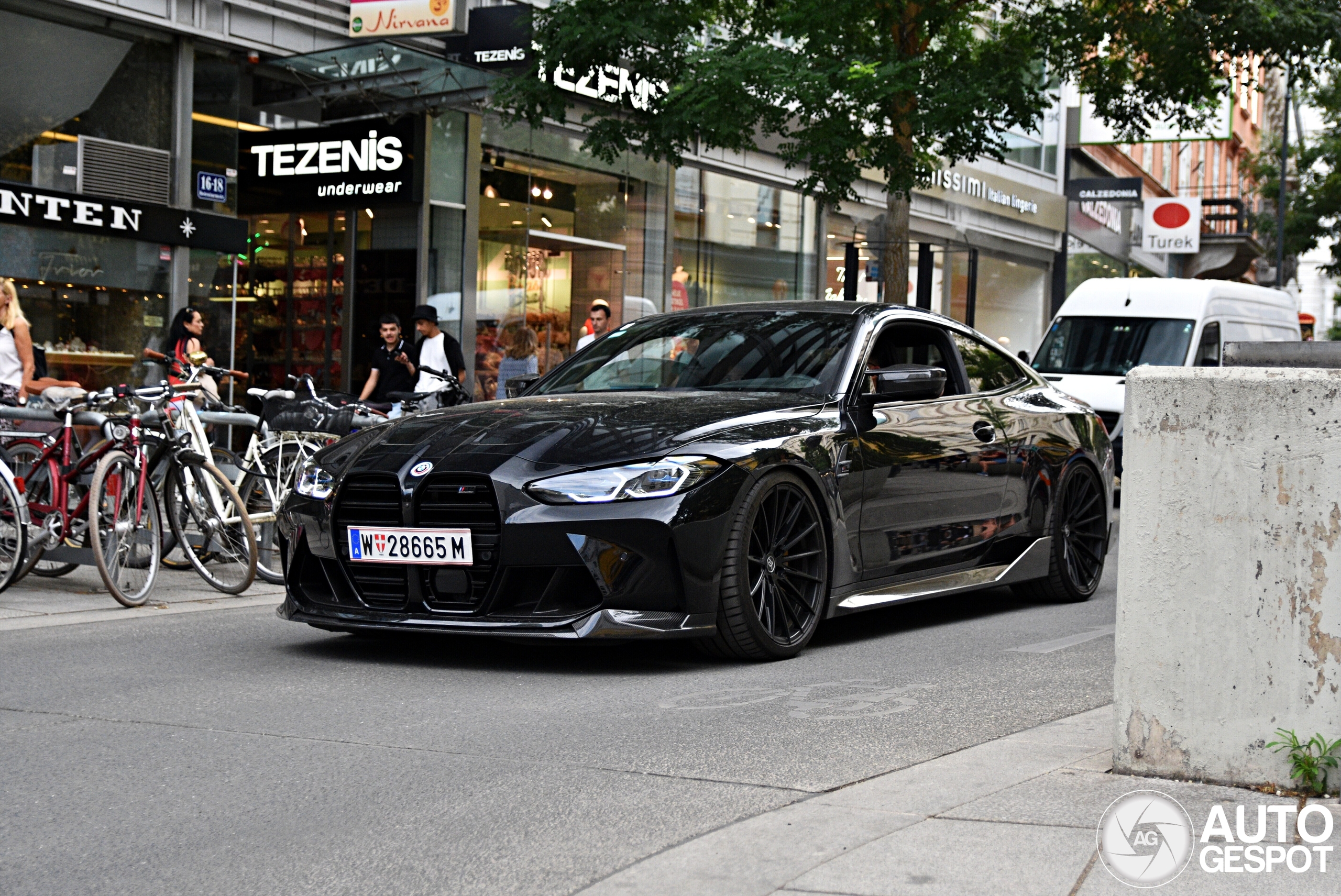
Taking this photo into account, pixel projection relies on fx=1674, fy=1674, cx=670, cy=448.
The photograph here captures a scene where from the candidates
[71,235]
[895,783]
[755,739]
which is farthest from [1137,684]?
[71,235]

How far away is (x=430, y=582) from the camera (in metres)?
6.12

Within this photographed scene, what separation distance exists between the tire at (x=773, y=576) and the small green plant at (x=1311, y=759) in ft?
8.08

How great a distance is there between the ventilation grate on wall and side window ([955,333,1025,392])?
10.0 metres

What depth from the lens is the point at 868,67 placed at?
15.8 m

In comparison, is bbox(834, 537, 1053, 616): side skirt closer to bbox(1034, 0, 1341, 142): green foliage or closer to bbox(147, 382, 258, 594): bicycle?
bbox(147, 382, 258, 594): bicycle

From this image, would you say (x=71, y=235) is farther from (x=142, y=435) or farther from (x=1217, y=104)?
(x=1217, y=104)

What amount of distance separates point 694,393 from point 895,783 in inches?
116

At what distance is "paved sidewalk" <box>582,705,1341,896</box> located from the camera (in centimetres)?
339

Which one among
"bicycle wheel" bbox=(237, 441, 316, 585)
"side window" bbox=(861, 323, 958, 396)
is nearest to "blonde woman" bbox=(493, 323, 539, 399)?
"bicycle wheel" bbox=(237, 441, 316, 585)

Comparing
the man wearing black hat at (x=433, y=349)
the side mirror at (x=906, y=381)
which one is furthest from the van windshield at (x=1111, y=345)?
the side mirror at (x=906, y=381)

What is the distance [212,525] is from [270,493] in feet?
2.52

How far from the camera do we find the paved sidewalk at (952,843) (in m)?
3.39

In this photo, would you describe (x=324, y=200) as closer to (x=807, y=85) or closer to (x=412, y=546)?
(x=807, y=85)

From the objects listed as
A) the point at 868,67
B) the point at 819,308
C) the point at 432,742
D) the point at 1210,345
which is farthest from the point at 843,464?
the point at 1210,345
